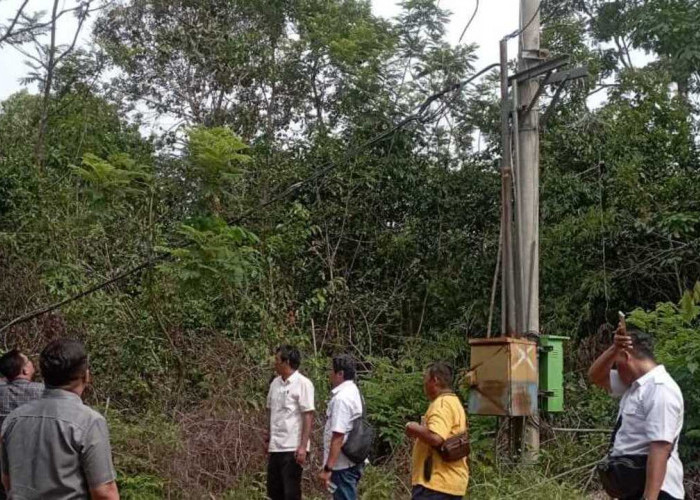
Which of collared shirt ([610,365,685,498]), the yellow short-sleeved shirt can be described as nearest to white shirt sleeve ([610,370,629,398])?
collared shirt ([610,365,685,498])

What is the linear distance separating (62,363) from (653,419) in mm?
2742

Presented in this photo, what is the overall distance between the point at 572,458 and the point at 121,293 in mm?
6649

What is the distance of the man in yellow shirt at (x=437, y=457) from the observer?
5.62 m

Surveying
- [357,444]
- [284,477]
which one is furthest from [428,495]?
[284,477]

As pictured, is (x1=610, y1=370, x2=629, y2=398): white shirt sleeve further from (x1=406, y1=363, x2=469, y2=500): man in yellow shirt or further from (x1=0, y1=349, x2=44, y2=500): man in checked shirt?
(x1=0, y1=349, x2=44, y2=500): man in checked shirt

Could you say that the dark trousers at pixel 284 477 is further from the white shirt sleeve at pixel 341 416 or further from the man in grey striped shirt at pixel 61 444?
the man in grey striped shirt at pixel 61 444

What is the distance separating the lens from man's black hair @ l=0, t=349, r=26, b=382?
610 centimetres

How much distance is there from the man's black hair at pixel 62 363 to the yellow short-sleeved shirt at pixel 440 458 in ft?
8.65

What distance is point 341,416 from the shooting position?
673 centimetres

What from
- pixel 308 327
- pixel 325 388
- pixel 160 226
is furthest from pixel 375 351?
pixel 160 226

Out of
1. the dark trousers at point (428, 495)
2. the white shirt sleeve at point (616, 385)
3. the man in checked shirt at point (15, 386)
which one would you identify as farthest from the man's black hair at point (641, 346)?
the man in checked shirt at point (15, 386)

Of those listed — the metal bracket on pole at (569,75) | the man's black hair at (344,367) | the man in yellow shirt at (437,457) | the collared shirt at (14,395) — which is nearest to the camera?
the man in yellow shirt at (437,457)

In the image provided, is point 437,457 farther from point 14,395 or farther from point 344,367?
point 14,395

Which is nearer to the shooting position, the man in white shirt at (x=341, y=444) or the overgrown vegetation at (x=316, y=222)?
the man in white shirt at (x=341, y=444)
